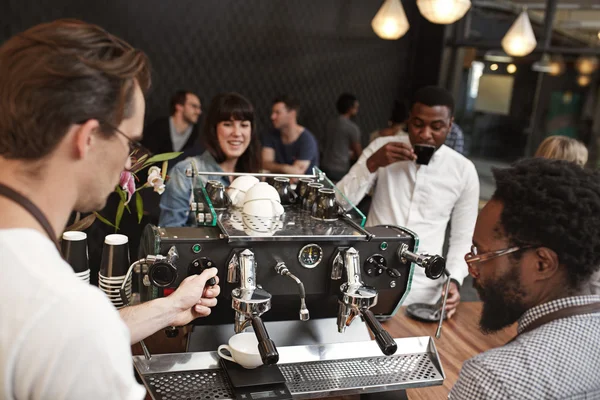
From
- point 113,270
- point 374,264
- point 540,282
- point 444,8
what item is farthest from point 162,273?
point 444,8

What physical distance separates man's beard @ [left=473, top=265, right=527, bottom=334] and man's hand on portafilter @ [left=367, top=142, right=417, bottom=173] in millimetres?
1147

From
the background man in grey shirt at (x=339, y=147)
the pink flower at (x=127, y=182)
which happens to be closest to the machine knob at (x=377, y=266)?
the pink flower at (x=127, y=182)

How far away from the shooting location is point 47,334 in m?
0.75

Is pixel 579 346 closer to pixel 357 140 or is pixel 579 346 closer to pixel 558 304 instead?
pixel 558 304

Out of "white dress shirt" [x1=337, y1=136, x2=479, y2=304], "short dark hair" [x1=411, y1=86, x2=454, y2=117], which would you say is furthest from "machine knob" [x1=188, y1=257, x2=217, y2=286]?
"short dark hair" [x1=411, y1=86, x2=454, y2=117]

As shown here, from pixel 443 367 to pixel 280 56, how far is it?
4836mm

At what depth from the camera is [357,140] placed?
553cm

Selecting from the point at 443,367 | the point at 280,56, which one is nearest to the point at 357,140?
the point at 280,56

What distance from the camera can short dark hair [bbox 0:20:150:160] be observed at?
2.78ft

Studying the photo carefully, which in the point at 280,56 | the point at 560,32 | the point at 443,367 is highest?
the point at 560,32

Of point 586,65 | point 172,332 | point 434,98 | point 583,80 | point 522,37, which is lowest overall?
point 172,332

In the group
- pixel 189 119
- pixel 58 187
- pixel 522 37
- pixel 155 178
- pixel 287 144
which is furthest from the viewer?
pixel 522 37

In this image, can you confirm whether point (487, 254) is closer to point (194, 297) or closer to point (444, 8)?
point (194, 297)

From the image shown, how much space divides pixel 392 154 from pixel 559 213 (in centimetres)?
134
